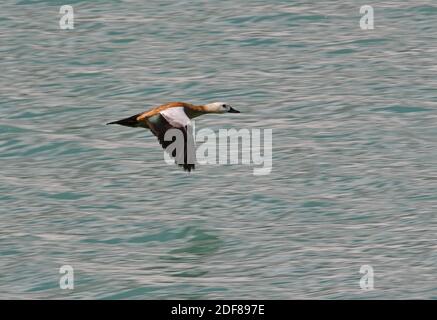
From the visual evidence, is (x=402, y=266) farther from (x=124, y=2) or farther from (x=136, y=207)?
(x=124, y=2)

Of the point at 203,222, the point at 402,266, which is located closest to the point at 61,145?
the point at 203,222

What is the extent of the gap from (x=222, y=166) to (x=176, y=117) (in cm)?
363

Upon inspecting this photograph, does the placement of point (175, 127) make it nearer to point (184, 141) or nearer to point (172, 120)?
point (172, 120)

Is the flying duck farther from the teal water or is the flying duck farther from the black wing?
the teal water

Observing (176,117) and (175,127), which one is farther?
(176,117)

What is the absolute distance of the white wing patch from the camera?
14664 millimetres

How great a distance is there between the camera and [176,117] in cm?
1491

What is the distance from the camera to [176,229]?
16016 millimetres

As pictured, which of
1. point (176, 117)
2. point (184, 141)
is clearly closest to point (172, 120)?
point (176, 117)

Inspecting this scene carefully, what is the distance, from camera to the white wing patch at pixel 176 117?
1466 centimetres
